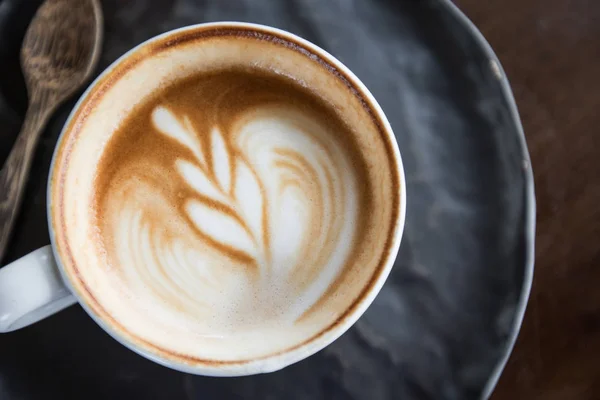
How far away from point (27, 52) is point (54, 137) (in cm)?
16

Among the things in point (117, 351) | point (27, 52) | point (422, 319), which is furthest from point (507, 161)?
point (27, 52)

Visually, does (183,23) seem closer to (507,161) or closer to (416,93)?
(416,93)

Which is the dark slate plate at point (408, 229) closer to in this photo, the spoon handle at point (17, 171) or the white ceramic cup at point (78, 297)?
the spoon handle at point (17, 171)

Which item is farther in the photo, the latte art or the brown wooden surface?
the brown wooden surface

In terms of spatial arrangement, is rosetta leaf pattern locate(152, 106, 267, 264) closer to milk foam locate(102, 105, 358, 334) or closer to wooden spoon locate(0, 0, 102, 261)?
milk foam locate(102, 105, 358, 334)

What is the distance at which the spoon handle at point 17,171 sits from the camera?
2.91ft

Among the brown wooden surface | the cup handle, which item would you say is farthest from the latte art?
the brown wooden surface

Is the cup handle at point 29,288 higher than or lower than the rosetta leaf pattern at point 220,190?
lower

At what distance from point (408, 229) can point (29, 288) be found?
0.56m

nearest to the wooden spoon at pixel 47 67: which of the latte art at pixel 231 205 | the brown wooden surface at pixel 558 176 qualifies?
the latte art at pixel 231 205

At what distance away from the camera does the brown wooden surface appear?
96cm

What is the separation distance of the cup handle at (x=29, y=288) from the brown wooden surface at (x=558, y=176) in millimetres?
725

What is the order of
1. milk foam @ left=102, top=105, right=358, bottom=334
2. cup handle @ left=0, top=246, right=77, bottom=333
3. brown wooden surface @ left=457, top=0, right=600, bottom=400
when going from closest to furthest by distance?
cup handle @ left=0, top=246, right=77, bottom=333, milk foam @ left=102, top=105, right=358, bottom=334, brown wooden surface @ left=457, top=0, right=600, bottom=400

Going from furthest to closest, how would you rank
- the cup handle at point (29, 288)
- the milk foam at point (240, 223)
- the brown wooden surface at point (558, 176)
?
the brown wooden surface at point (558, 176) < the milk foam at point (240, 223) < the cup handle at point (29, 288)
